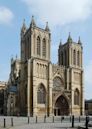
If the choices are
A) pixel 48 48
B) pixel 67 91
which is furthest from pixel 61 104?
pixel 48 48

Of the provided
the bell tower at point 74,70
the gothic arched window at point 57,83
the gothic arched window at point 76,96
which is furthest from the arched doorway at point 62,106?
the gothic arched window at point 76,96

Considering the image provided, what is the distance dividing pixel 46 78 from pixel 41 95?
4464 millimetres

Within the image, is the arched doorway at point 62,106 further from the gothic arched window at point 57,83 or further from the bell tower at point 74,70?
the gothic arched window at point 57,83

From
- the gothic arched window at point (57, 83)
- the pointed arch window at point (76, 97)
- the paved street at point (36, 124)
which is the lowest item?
the paved street at point (36, 124)

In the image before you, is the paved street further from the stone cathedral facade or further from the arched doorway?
the arched doorway

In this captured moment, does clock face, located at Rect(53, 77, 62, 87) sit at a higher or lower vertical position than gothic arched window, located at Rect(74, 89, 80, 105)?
higher

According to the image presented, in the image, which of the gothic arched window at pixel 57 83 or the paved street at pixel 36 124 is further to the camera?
the gothic arched window at pixel 57 83

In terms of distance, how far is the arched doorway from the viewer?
82625 mm

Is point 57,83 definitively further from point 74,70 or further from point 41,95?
point 41,95

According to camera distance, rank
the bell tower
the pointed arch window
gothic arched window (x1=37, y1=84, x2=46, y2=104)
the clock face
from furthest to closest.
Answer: the pointed arch window < the bell tower < the clock face < gothic arched window (x1=37, y1=84, x2=46, y2=104)

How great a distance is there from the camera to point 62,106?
83.4 metres

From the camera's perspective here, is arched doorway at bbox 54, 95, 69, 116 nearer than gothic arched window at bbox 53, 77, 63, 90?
No

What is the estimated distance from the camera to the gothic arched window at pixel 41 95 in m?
75.7

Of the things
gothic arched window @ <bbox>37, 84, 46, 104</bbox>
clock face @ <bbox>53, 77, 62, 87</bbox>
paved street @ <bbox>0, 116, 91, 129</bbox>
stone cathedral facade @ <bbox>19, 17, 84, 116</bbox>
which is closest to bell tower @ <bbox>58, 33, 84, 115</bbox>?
stone cathedral facade @ <bbox>19, 17, 84, 116</bbox>
